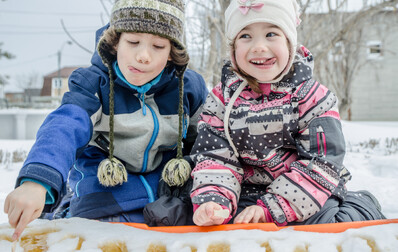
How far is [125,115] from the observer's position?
1598mm

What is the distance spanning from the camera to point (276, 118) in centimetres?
139

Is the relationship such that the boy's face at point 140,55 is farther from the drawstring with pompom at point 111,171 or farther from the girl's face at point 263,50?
the girl's face at point 263,50

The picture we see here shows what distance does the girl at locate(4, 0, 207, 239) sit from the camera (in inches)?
54.0

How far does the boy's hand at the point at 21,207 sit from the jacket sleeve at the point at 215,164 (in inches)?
22.4

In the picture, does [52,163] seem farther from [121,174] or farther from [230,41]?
[230,41]

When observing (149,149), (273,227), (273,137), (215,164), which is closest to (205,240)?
(273,227)

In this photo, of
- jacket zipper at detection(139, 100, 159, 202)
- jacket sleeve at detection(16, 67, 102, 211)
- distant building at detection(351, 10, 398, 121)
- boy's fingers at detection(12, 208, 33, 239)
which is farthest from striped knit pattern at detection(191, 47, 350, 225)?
distant building at detection(351, 10, 398, 121)

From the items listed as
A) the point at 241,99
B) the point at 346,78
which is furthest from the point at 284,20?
the point at 346,78

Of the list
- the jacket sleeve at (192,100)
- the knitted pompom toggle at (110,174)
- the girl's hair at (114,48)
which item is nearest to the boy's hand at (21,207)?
the knitted pompom toggle at (110,174)

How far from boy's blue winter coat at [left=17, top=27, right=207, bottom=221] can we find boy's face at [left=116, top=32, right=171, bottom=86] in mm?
132

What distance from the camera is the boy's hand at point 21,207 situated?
37.8 inches

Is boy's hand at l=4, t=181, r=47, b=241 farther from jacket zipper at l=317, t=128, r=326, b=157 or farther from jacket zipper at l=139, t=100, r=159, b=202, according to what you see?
jacket zipper at l=317, t=128, r=326, b=157

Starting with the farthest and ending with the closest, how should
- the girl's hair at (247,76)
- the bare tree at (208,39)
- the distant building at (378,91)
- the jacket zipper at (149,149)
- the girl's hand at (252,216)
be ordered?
the distant building at (378,91)
the bare tree at (208,39)
the jacket zipper at (149,149)
the girl's hair at (247,76)
the girl's hand at (252,216)

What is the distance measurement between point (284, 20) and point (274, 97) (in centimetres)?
32
